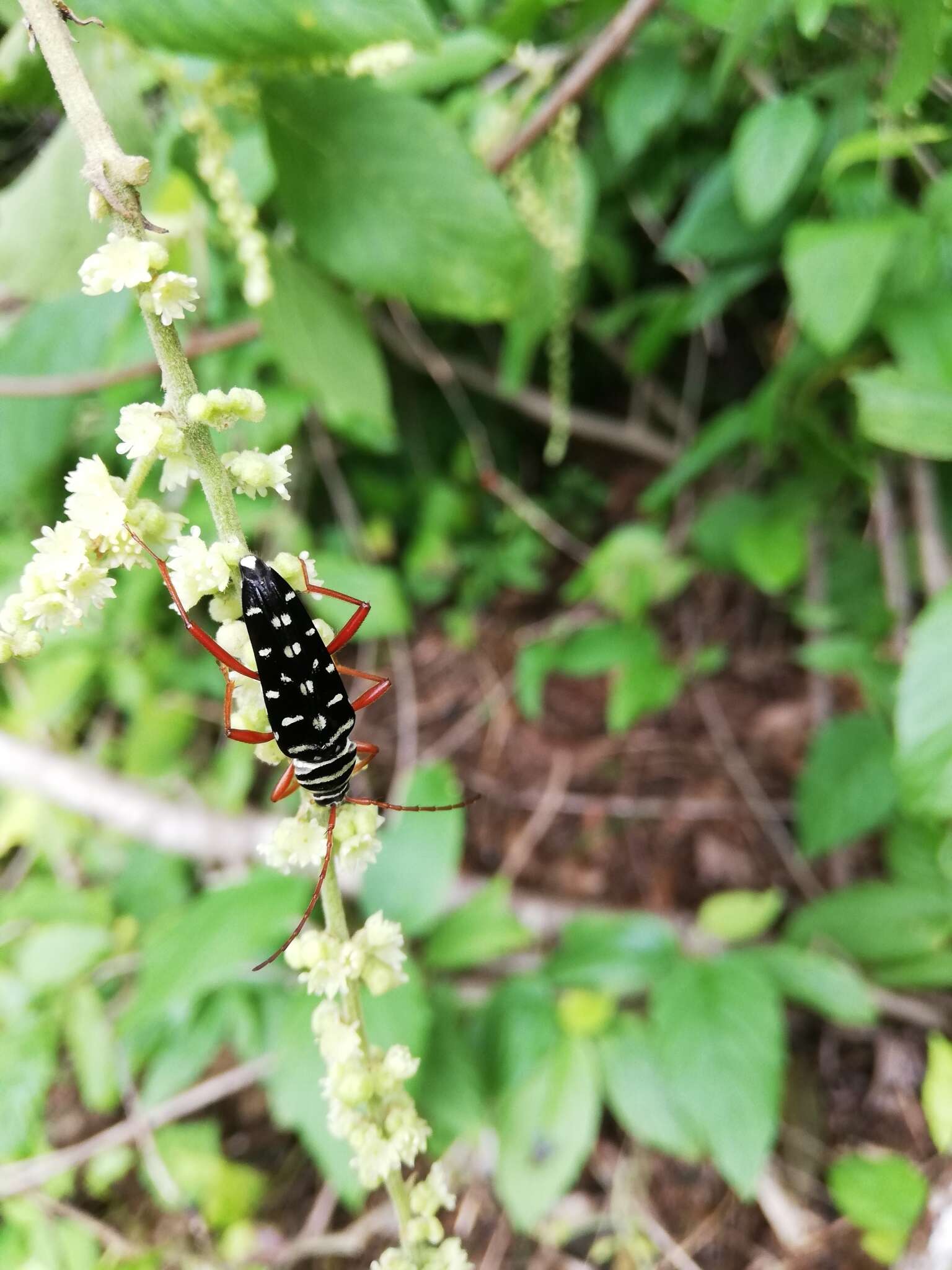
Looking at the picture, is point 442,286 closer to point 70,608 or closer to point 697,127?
point 70,608

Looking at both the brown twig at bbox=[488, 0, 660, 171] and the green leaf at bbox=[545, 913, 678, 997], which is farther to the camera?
the green leaf at bbox=[545, 913, 678, 997]

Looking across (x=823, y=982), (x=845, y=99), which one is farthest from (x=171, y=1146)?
(x=845, y=99)

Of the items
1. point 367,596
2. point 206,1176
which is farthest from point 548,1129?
point 367,596

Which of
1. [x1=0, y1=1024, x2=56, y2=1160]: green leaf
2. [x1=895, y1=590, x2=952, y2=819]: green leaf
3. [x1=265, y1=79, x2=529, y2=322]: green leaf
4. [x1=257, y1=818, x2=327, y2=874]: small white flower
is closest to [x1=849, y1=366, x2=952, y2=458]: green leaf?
[x1=895, y1=590, x2=952, y2=819]: green leaf

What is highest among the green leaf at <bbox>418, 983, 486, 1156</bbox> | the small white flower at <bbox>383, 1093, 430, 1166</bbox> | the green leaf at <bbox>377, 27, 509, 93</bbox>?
the green leaf at <bbox>377, 27, 509, 93</bbox>

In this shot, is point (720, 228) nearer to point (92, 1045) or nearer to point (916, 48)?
point (916, 48)

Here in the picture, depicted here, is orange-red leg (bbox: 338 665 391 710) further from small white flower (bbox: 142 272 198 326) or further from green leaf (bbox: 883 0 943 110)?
green leaf (bbox: 883 0 943 110)
